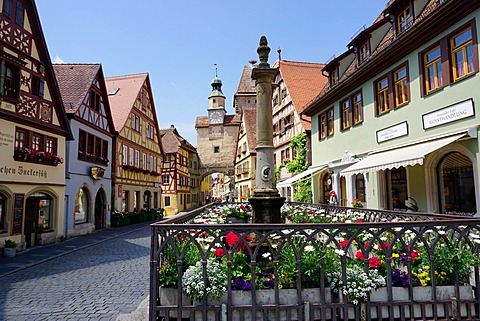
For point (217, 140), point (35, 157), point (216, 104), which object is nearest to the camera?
point (35, 157)

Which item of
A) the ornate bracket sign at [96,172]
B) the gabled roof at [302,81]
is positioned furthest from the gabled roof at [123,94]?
the gabled roof at [302,81]

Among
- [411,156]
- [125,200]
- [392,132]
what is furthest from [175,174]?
[411,156]

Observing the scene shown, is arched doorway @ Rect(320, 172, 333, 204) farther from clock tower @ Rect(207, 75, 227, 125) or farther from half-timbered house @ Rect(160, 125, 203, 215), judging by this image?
clock tower @ Rect(207, 75, 227, 125)

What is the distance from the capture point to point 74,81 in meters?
17.9

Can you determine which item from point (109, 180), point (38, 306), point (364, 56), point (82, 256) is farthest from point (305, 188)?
point (38, 306)

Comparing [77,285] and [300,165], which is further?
[300,165]

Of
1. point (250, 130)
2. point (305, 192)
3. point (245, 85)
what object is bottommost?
point (305, 192)

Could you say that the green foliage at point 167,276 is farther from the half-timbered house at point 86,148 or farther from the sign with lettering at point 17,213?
the half-timbered house at point 86,148

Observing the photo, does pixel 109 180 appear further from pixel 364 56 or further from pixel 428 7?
pixel 428 7

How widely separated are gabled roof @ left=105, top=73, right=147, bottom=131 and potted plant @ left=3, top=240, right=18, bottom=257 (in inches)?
446

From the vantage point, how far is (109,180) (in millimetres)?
20609

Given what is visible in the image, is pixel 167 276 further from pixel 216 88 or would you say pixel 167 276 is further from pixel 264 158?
pixel 216 88

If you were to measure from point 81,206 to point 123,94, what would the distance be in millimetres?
10242

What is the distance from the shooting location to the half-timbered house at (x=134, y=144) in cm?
2203
